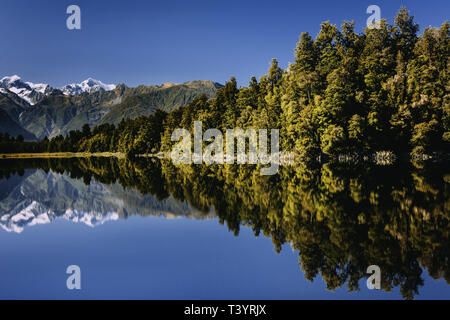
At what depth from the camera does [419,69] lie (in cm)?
5731

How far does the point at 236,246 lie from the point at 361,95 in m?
52.4

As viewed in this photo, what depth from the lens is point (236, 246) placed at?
11539 mm

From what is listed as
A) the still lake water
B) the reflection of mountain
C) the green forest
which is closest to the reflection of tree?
the still lake water

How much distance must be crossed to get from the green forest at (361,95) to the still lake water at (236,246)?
3564 centimetres

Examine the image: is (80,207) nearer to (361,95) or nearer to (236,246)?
(236,246)

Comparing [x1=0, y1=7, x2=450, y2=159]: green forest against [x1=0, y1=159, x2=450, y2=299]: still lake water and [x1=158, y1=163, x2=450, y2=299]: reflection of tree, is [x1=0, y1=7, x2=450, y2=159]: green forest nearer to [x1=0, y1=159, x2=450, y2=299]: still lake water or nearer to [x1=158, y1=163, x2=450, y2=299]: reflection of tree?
[x1=158, y1=163, x2=450, y2=299]: reflection of tree

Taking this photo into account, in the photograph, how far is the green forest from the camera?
55094mm

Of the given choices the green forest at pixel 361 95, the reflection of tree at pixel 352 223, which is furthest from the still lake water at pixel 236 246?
the green forest at pixel 361 95

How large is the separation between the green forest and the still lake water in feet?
117

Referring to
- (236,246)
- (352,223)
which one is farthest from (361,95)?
(236,246)

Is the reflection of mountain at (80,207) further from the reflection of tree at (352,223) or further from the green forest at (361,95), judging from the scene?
the green forest at (361,95)

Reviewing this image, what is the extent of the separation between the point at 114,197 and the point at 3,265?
13.0m
